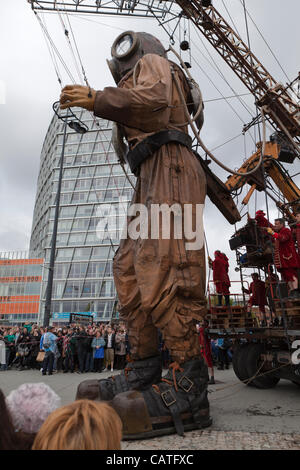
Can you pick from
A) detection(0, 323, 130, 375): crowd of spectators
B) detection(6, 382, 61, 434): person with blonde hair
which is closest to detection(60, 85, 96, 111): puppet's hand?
detection(6, 382, 61, 434): person with blonde hair

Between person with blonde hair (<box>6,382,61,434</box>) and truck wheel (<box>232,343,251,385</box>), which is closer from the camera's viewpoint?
person with blonde hair (<box>6,382,61,434</box>)

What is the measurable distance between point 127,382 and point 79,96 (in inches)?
100

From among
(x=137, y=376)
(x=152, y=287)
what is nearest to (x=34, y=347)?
(x=137, y=376)

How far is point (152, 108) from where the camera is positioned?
108 inches

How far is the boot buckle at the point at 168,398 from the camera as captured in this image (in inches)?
97.3

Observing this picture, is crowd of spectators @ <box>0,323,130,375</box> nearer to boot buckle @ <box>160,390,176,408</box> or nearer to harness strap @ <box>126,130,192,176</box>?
boot buckle @ <box>160,390,176,408</box>

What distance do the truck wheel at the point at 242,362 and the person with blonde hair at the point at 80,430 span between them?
4.48 meters

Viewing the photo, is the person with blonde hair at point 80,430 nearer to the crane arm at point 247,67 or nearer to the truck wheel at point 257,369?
the truck wheel at point 257,369

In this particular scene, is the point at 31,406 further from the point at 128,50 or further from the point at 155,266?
the point at 128,50

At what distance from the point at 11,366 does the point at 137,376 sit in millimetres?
9304

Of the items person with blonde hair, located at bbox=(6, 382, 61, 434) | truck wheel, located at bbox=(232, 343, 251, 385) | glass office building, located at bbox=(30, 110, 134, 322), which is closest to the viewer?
person with blonde hair, located at bbox=(6, 382, 61, 434)

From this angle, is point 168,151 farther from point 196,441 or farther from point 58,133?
point 58,133

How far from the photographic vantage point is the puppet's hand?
104 inches

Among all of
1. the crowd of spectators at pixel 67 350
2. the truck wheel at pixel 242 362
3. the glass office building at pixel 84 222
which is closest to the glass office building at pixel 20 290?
the glass office building at pixel 84 222
